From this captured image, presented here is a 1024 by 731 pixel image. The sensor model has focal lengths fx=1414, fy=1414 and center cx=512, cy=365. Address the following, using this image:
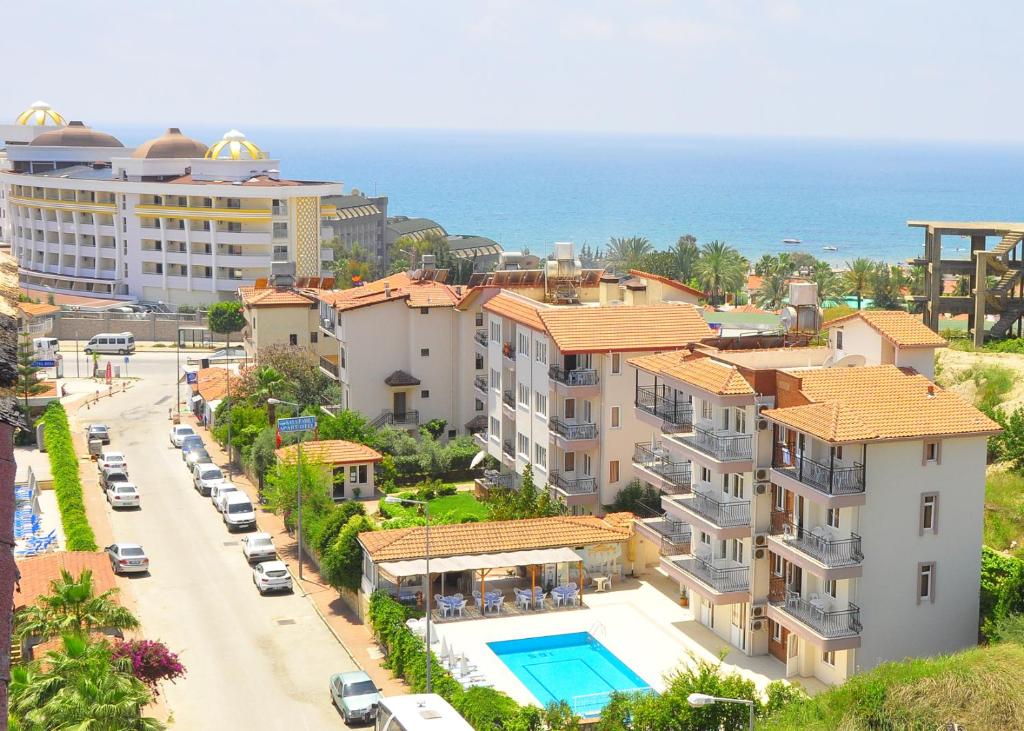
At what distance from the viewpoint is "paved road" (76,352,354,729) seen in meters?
39.9

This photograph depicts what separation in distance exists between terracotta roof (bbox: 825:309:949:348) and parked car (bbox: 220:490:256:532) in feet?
85.1

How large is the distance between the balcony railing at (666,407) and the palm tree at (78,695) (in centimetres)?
2249

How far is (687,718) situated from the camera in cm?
3375

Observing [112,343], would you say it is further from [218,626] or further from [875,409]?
[875,409]

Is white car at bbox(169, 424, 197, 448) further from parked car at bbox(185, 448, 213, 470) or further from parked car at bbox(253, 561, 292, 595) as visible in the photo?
parked car at bbox(253, 561, 292, 595)

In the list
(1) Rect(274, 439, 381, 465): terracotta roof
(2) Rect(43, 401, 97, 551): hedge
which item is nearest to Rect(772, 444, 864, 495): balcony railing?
(1) Rect(274, 439, 381, 465): terracotta roof

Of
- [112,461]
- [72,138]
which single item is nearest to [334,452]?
[112,461]

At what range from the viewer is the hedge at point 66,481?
169 feet

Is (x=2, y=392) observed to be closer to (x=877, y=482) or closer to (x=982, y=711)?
(x=982, y=711)

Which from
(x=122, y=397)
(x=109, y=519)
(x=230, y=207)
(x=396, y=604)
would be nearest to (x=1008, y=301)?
(x=396, y=604)

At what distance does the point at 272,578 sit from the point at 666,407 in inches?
600

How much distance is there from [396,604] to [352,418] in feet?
72.0

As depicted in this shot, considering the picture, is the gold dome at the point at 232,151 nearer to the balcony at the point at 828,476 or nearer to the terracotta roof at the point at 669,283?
the terracotta roof at the point at 669,283

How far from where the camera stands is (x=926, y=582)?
3944 centimetres
